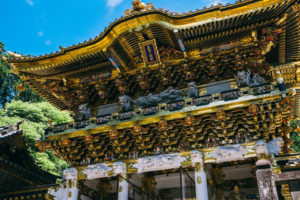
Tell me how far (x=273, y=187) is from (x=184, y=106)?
5096mm

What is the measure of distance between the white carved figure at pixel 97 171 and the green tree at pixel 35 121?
11639mm

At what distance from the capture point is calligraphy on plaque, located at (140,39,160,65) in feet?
40.9

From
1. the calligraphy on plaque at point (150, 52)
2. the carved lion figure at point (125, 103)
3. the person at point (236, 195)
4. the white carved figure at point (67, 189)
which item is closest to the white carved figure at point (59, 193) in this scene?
the white carved figure at point (67, 189)

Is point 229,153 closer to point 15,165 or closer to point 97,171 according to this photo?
point 97,171

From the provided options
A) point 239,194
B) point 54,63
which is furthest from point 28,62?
point 239,194

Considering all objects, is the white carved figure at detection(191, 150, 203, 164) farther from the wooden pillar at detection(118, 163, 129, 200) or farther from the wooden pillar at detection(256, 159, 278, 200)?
the wooden pillar at detection(256, 159, 278, 200)

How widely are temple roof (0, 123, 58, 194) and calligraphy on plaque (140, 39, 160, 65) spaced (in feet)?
28.9

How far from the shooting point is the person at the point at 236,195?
12.1 metres

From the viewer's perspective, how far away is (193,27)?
36.1ft

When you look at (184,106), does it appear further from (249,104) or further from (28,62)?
(28,62)

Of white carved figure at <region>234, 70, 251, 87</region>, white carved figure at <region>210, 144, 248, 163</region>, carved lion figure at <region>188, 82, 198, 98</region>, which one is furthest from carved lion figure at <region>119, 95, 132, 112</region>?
white carved figure at <region>234, 70, 251, 87</region>

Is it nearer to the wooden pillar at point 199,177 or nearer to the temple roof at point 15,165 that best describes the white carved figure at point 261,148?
the wooden pillar at point 199,177

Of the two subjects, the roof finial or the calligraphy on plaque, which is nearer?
the calligraphy on plaque

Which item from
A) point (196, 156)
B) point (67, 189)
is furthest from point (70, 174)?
point (196, 156)
